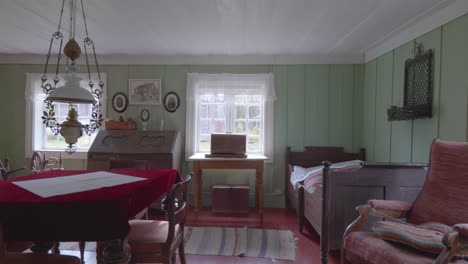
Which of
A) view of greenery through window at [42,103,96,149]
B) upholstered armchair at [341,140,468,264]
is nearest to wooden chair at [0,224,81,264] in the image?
upholstered armchair at [341,140,468,264]

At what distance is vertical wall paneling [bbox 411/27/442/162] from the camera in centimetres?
250

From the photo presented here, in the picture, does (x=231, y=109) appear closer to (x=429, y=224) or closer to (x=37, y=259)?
(x=429, y=224)

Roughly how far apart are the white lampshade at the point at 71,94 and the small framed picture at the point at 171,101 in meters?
2.51

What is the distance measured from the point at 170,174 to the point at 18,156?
12.3 feet

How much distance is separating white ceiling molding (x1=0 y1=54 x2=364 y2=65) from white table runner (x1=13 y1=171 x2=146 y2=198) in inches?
102

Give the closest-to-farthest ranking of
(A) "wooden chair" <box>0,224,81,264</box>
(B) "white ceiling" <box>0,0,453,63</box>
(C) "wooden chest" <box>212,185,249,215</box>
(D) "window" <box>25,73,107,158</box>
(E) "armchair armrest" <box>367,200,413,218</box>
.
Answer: (A) "wooden chair" <box>0,224,81,264</box> → (E) "armchair armrest" <box>367,200,413,218</box> → (B) "white ceiling" <box>0,0,453,63</box> → (C) "wooden chest" <box>212,185,249,215</box> → (D) "window" <box>25,73,107,158</box>

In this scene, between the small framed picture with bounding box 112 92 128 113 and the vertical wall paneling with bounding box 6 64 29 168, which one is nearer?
the small framed picture with bounding box 112 92 128 113

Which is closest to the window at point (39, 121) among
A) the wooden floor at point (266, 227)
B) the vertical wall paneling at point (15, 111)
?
the vertical wall paneling at point (15, 111)

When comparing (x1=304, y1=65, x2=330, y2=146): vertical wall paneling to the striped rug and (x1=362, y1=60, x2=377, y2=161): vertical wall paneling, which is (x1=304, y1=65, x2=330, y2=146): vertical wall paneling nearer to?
(x1=362, y1=60, x2=377, y2=161): vertical wall paneling

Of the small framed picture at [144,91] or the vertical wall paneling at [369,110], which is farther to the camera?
the small framed picture at [144,91]

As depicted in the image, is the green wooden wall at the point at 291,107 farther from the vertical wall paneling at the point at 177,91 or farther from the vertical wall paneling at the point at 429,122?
the vertical wall paneling at the point at 429,122

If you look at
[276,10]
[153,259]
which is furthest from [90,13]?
[153,259]

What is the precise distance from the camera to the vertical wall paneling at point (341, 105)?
161 inches

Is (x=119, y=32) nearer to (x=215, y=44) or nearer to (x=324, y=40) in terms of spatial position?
(x=215, y=44)
